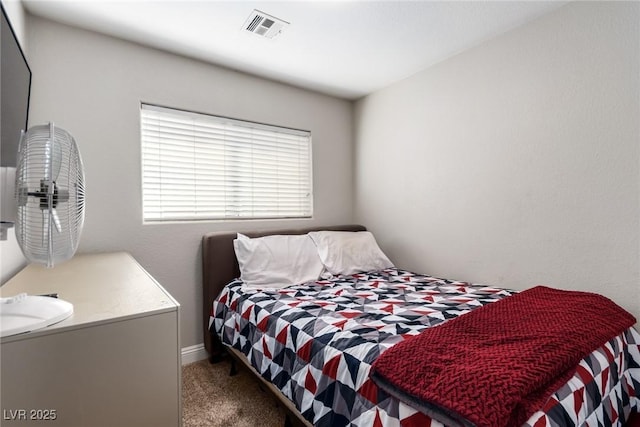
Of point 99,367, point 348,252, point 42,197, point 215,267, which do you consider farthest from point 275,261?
point 42,197

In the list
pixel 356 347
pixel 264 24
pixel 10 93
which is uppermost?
pixel 264 24

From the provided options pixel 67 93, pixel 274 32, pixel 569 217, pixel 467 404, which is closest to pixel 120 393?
pixel 467 404

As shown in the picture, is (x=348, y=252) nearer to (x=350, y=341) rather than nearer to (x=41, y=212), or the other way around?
(x=350, y=341)

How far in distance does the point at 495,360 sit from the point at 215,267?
1846 millimetres

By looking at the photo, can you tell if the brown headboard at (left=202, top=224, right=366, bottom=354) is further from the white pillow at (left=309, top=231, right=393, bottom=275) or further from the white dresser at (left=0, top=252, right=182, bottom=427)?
the white dresser at (left=0, top=252, right=182, bottom=427)

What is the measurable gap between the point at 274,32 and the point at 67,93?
1354 millimetres

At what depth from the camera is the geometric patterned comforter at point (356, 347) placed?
996 millimetres

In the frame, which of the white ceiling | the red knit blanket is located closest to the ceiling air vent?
the white ceiling

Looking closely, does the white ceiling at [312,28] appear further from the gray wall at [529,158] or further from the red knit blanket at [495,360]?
the red knit blanket at [495,360]

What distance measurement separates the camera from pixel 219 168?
2.53m

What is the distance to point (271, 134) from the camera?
281cm

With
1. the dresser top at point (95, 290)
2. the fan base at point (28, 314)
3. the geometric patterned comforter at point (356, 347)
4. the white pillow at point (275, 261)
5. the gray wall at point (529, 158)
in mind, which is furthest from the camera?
the white pillow at point (275, 261)

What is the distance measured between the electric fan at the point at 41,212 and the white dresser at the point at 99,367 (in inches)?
2.4

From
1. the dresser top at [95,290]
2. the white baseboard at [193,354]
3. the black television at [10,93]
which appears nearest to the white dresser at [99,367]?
the dresser top at [95,290]
